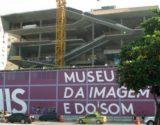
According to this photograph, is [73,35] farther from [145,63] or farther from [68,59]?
[145,63]

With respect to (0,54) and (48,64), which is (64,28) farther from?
(0,54)

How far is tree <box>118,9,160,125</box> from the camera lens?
99.6ft

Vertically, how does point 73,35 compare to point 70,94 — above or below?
above

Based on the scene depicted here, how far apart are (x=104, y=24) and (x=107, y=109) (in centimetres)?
5086

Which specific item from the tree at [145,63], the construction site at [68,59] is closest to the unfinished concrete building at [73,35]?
the construction site at [68,59]

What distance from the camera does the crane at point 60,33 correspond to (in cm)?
Result: 12247

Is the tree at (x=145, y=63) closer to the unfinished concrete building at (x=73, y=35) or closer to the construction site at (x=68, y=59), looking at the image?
the construction site at (x=68, y=59)

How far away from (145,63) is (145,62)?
3.5 inches

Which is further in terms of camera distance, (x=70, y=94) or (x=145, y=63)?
(x=70, y=94)

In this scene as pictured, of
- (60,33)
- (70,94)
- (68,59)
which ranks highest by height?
(60,33)

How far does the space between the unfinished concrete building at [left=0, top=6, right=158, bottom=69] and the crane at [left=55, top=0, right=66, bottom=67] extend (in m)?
2.19

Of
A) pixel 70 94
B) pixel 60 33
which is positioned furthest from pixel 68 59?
pixel 70 94

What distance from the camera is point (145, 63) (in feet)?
100

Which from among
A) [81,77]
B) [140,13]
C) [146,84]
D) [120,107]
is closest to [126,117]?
[120,107]
